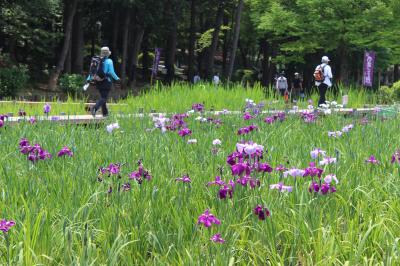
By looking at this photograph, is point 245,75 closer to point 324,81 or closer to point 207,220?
point 324,81

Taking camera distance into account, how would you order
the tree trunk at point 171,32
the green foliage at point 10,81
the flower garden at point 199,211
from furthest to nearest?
the tree trunk at point 171,32
the green foliage at point 10,81
the flower garden at point 199,211

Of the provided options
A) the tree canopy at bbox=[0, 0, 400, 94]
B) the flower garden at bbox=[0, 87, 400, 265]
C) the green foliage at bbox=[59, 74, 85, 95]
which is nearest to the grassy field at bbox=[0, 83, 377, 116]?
the flower garden at bbox=[0, 87, 400, 265]

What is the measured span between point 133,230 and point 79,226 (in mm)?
280

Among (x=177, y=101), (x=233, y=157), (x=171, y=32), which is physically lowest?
(x=233, y=157)

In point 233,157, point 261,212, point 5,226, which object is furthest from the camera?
point 233,157

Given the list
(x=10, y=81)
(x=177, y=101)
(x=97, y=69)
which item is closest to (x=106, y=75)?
(x=97, y=69)

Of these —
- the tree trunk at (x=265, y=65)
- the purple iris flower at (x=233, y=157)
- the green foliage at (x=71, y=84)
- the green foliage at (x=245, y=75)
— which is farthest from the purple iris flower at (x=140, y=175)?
the green foliage at (x=245, y=75)

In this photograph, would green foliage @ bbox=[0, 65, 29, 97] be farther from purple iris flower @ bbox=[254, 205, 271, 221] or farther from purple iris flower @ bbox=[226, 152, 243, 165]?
purple iris flower @ bbox=[254, 205, 271, 221]

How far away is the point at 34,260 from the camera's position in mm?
2217

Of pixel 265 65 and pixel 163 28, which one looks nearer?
pixel 163 28

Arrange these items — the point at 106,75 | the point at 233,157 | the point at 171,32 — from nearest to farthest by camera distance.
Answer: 1. the point at 233,157
2. the point at 106,75
3. the point at 171,32

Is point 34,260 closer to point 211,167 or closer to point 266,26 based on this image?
point 211,167

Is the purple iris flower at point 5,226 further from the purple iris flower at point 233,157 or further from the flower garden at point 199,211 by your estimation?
the purple iris flower at point 233,157

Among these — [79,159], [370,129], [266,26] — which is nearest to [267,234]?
[79,159]
